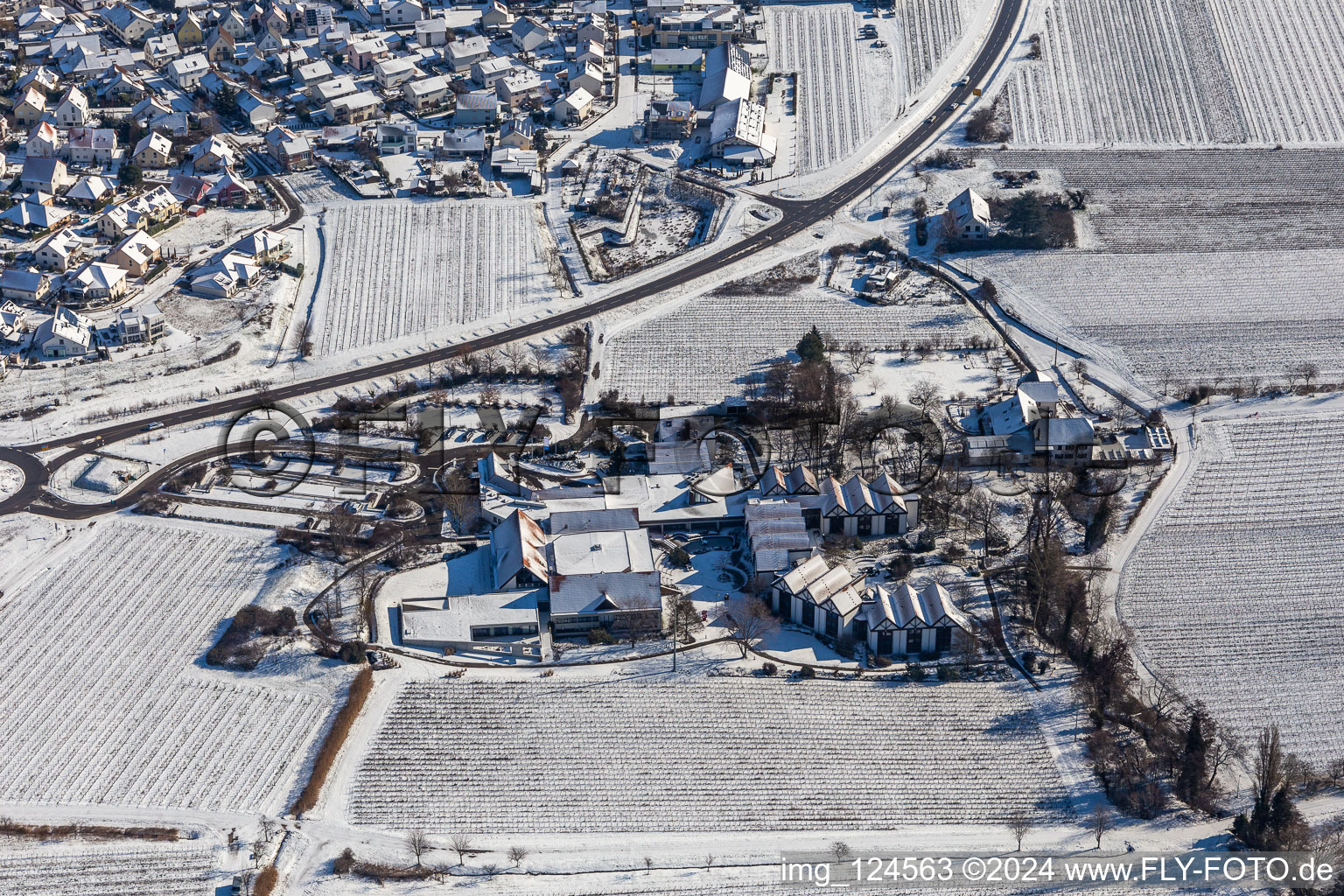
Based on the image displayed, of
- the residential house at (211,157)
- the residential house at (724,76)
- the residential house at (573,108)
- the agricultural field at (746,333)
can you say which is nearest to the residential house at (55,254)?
the residential house at (211,157)

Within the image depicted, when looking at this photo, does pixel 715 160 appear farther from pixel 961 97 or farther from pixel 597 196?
pixel 961 97

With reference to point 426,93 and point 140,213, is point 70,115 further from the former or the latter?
point 426,93

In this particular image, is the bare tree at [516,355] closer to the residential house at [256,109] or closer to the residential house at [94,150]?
the residential house at [256,109]

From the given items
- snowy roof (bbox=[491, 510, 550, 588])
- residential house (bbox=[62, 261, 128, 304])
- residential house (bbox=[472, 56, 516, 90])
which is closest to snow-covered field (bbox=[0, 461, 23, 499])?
residential house (bbox=[62, 261, 128, 304])

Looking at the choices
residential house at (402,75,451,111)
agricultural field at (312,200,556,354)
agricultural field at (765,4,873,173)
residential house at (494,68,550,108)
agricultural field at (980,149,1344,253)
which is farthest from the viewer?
residential house at (402,75,451,111)

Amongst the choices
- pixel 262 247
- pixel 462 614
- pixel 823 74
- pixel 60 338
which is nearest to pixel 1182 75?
pixel 823 74

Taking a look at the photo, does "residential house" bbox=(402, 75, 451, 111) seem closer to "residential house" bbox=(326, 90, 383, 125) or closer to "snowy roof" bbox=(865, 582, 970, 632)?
"residential house" bbox=(326, 90, 383, 125)
